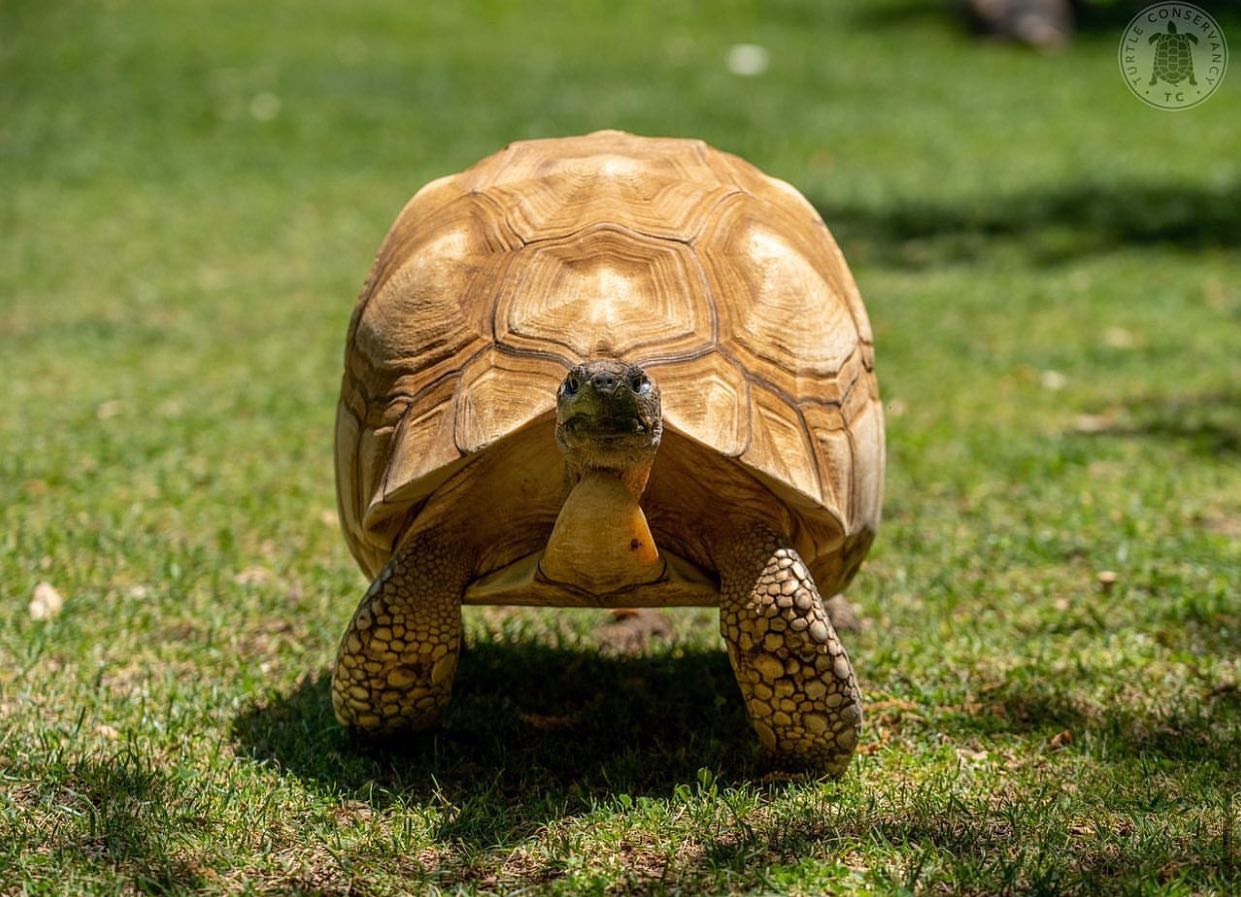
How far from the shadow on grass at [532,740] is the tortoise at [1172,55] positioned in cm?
602

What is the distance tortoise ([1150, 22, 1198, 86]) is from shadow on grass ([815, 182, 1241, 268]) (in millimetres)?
835

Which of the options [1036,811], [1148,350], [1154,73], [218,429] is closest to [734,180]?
[1036,811]

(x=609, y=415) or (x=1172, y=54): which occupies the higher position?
(x=1172, y=54)

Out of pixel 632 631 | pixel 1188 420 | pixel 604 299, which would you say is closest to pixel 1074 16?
pixel 1188 420

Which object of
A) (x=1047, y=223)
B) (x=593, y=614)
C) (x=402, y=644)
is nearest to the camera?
(x=402, y=644)

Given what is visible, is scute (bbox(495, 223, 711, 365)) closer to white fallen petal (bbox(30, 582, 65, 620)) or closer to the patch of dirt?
the patch of dirt

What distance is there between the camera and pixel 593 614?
4.22 meters

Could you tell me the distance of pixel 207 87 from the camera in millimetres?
12133

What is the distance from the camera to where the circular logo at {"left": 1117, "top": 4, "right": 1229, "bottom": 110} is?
8.51 m

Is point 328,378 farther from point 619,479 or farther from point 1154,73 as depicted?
point 1154,73

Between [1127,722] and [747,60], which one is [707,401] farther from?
[747,60]

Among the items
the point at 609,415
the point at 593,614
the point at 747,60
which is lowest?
the point at 593,614

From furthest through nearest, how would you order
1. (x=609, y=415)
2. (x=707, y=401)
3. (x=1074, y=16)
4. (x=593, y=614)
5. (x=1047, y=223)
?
(x=1074, y=16), (x=1047, y=223), (x=593, y=614), (x=707, y=401), (x=609, y=415)

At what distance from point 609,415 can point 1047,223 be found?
7.23 m
